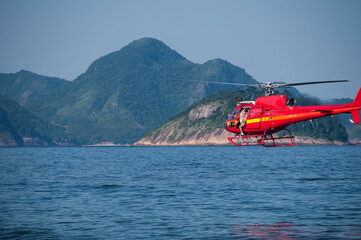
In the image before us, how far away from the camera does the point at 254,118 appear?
4250 centimetres

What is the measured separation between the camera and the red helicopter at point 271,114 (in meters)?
39.9

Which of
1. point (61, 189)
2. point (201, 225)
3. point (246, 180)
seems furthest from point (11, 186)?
point (201, 225)

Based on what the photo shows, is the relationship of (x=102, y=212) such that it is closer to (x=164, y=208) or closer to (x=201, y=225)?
(x=164, y=208)

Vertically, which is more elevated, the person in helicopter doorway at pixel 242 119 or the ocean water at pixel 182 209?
A: the person in helicopter doorway at pixel 242 119

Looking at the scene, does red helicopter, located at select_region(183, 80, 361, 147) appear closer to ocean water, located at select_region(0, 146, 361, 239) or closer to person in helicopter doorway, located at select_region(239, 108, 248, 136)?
person in helicopter doorway, located at select_region(239, 108, 248, 136)

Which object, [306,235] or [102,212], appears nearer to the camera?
[306,235]

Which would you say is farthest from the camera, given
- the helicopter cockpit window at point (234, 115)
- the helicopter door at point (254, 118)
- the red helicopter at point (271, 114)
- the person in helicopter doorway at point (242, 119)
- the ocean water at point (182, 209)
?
the helicopter cockpit window at point (234, 115)

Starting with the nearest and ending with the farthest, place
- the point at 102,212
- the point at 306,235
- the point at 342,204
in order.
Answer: the point at 306,235 → the point at 102,212 → the point at 342,204

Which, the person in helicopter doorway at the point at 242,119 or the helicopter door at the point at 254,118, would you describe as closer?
the helicopter door at the point at 254,118

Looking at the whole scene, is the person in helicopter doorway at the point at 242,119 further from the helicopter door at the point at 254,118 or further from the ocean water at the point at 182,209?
the ocean water at the point at 182,209

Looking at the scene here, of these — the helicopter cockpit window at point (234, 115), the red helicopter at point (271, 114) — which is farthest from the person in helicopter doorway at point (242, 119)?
the helicopter cockpit window at point (234, 115)

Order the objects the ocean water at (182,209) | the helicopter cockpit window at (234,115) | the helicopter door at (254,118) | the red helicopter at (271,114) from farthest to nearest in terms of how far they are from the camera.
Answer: the helicopter cockpit window at (234,115), the helicopter door at (254,118), the red helicopter at (271,114), the ocean water at (182,209)

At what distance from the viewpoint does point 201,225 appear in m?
24.7

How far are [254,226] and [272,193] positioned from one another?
11.9 m
